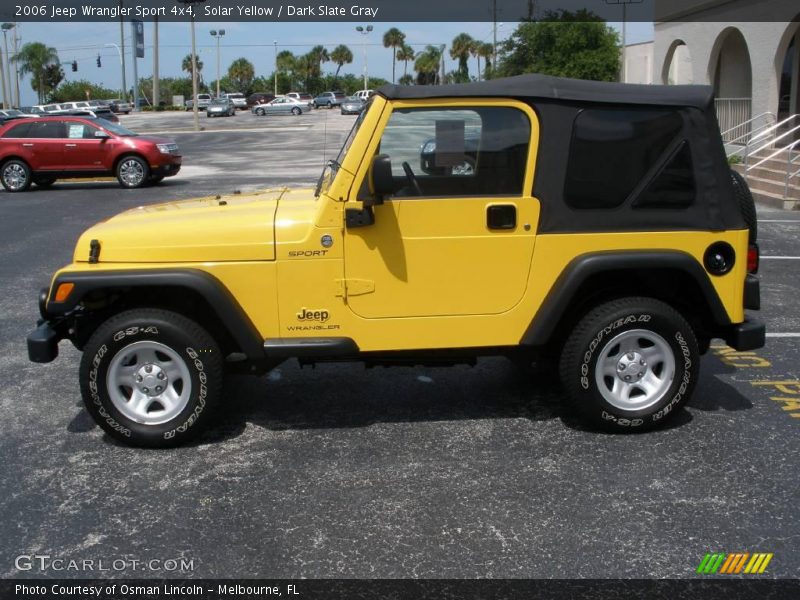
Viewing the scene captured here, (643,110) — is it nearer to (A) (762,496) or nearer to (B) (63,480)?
(A) (762,496)

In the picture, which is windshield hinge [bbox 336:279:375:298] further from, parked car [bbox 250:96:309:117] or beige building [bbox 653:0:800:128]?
parked car [bbox 250:96:309:117]

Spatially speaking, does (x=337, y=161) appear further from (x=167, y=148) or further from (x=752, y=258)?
(x=167, y=148)

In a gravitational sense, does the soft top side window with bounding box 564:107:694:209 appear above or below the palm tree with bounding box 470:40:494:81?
below

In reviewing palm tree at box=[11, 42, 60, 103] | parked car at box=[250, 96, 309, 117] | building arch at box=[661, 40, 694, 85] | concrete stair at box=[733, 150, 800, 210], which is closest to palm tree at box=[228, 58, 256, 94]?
palm tree at box=[11, 42, 60, 103]

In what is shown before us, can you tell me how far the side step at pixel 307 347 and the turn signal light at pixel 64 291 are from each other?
1.09 metres

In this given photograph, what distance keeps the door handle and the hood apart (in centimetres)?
120

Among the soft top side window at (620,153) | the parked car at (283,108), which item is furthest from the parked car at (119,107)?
the soft top side window at (620,153)

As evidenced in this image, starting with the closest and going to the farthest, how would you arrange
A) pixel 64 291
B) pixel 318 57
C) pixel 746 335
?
1. pixel 64 291
2. pixel 746 335
3. pixel 318 57

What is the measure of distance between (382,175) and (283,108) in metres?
64.9

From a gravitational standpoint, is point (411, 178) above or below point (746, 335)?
above

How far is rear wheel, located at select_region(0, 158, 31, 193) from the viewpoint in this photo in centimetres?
1873

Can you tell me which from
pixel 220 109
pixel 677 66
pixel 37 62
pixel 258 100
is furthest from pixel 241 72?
pixel 677 66

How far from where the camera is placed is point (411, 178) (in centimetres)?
459

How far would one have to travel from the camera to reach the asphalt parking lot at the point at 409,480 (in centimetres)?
359
